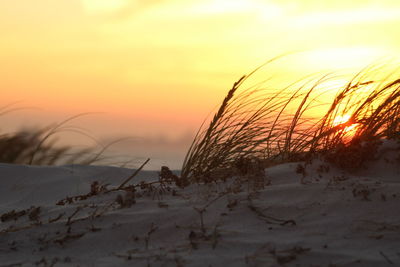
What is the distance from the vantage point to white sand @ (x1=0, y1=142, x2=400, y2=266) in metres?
1.95

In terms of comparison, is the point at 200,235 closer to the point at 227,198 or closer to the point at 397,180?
the point at 227,198

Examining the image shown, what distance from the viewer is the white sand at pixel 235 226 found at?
1951 millimetres

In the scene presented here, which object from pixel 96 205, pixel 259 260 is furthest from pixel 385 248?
pixel 96 205

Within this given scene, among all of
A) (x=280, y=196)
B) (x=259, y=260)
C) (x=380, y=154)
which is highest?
(x=380, y=154)

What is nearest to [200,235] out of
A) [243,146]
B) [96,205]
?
[96,205]

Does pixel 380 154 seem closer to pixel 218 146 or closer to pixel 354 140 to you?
pixel 354 140

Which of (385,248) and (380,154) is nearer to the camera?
(385,248)

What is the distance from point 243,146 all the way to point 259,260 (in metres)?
2.08

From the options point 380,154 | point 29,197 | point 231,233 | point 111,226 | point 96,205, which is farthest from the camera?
point 29,197

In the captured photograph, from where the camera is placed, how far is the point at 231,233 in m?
2.17

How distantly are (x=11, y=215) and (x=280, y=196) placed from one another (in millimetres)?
1491

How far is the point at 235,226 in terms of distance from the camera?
89.4 inches

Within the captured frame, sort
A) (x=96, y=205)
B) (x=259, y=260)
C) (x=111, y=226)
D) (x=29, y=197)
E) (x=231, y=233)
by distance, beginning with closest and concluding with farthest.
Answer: (x=259, y=260), (x=231, y=233), (x=111, y=226), (x=96, y=205), (x=29, y=197)

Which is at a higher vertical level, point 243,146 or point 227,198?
point 243,146
